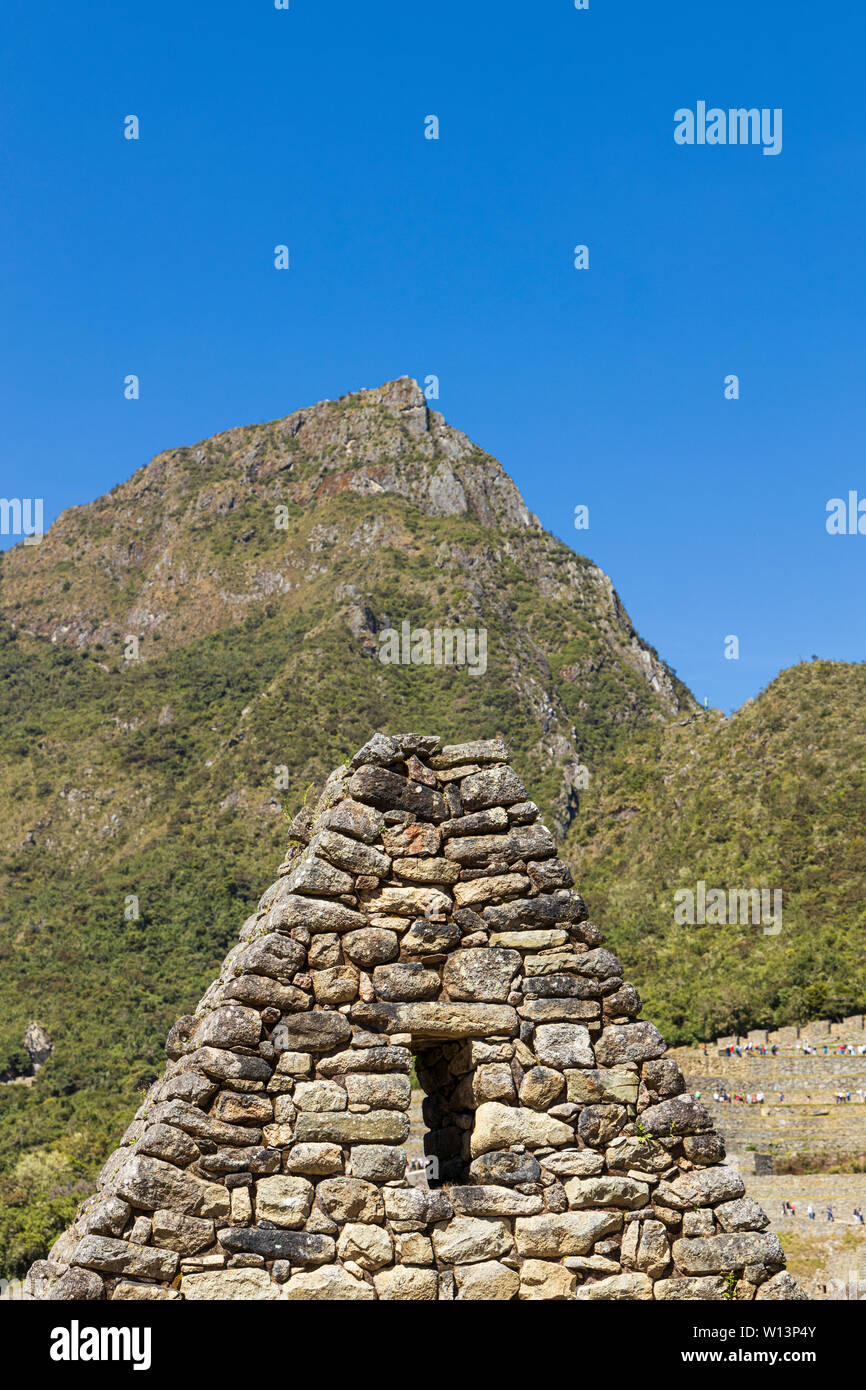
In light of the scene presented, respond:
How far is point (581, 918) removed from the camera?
500 centimetres

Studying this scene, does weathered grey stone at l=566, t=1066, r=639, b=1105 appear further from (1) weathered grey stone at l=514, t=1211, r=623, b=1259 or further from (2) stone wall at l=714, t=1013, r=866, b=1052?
(2) stone wall at l=714, t=1013, r=866, b=1052

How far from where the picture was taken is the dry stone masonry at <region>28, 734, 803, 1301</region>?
4289mm

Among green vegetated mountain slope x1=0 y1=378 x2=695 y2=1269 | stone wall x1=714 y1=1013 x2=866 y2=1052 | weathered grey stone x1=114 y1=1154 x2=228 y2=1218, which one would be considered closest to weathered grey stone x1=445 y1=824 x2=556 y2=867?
weathered grey stone x1=114 y1=1154 x2=228 y2=1218

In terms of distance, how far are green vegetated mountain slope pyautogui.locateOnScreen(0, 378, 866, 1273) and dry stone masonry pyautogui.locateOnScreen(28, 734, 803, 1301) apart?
1.05 metres

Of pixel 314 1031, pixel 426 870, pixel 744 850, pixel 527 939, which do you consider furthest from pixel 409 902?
pixel 744 850

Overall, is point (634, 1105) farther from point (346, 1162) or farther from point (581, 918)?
point (346, 1162)

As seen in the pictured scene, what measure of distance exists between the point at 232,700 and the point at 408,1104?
150m

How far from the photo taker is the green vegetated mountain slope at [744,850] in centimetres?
5216

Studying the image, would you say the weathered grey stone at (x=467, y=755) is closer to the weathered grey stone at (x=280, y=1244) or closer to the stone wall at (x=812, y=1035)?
the weathered grey stone at (x=280, y=1244)

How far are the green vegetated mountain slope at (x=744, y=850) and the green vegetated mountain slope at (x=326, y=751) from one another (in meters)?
0.24

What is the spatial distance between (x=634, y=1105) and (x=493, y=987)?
2.28ft

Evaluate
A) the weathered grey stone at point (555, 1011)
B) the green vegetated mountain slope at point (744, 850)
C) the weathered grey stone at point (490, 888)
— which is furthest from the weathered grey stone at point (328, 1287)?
the green vegetated mountain slope at point (744, 850)

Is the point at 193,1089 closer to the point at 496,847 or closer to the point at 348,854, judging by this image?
the point at 348,854

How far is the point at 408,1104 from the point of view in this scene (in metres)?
4.62
